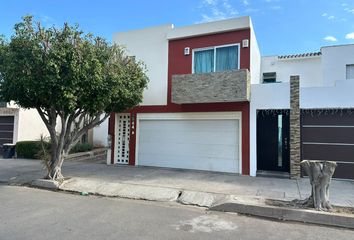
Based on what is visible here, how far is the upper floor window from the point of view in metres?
12.7

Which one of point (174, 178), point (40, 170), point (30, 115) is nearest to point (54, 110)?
point (40, 170)

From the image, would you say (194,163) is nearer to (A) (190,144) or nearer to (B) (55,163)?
(A) (190,144)

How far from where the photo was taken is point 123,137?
15219 mm

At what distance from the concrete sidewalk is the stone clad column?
53cm

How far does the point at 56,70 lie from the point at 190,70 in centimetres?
646

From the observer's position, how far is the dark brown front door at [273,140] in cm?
1291

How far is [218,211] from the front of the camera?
7.39 metres

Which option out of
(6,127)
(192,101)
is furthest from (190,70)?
(6,127)

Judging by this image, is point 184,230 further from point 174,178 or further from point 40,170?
point 40,170

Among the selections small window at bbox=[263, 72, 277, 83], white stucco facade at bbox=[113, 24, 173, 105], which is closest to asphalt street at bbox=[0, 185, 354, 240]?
white stucco facade at bbox=[113, 24, 173, 105]

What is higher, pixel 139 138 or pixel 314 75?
pixel 314 75

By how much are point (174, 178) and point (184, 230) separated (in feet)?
17.8

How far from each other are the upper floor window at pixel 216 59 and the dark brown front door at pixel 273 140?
2.52m

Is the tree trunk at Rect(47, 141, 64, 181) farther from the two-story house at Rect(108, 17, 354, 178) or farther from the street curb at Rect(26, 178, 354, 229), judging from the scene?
the two-story house at Rect(108, 17, 354, 178)
